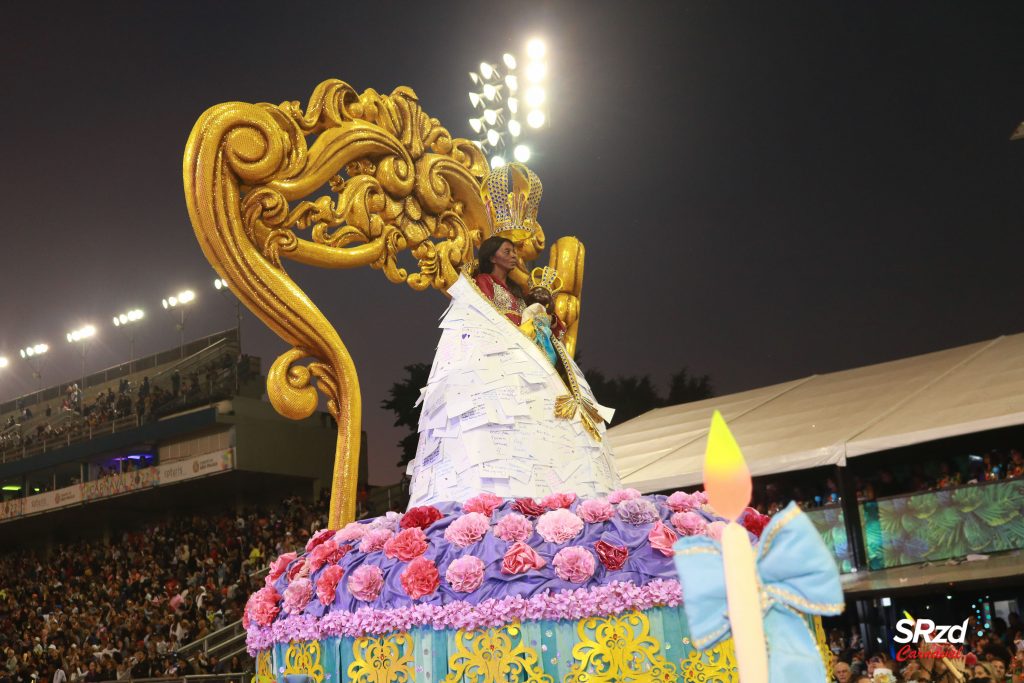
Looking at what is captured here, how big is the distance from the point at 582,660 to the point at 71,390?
2788 cm

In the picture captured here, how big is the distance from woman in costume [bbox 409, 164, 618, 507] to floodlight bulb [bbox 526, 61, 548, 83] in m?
1.44

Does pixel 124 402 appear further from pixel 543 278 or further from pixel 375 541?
pixel 375 541

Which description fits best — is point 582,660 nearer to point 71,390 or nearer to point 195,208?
point 195,208

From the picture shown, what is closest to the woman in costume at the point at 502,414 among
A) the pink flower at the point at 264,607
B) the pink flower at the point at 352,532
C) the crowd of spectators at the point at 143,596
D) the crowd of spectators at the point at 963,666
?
the pink flower at the point at 352,532

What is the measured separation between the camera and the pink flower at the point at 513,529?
320cm

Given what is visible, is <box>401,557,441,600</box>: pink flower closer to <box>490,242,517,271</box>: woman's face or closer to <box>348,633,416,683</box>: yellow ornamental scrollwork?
<box>348,633,416,683</box>: yellow ornamental scrollwork

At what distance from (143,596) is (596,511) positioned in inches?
637

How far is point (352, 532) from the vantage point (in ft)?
11.8

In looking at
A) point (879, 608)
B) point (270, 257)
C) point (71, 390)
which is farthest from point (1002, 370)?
point (71, 390)

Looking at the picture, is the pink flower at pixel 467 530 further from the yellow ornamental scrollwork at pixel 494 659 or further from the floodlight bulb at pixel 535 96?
the floodlight bulb at pixel 535 96

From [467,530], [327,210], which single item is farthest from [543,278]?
[467,530]

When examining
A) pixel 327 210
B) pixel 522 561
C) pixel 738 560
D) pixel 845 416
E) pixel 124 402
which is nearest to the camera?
pixel 738 560

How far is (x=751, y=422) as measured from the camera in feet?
37.8

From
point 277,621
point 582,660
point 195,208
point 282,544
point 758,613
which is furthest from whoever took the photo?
point 282,544
